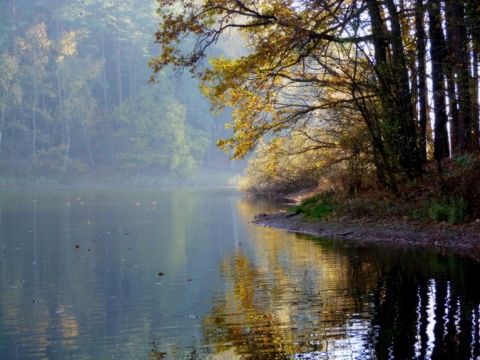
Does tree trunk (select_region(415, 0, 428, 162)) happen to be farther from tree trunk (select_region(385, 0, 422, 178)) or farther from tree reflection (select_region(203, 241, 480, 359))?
tree reflection (select_region(203, 241, 480, 359))

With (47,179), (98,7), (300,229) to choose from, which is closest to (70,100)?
(47,179)

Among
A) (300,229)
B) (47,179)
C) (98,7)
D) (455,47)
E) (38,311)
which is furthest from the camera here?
(98,7)

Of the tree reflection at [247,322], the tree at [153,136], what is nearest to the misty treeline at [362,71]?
the tree reflection at [247,322]

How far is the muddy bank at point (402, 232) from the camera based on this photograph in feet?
47.0

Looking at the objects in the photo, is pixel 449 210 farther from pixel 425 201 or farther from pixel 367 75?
pixel 367 75

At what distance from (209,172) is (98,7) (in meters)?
23.9

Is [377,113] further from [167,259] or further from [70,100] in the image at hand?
[70,100]

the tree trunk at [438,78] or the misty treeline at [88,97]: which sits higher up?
the misty treeline at [88,97]

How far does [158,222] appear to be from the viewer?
24953 mm

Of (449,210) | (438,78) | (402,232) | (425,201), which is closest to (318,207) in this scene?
(425,201)

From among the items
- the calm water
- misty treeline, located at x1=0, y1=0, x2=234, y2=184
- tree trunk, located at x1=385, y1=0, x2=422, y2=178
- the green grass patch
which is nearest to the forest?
tree trunk, located at x1=385, y1=0, x2=422, y2=178

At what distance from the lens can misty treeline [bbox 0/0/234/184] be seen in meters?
67.6

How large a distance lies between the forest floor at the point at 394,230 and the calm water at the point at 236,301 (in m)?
0.94

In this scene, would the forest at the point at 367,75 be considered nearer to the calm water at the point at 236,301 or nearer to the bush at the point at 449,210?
the bush at the point at 449,210
